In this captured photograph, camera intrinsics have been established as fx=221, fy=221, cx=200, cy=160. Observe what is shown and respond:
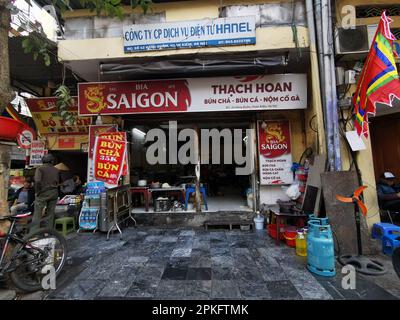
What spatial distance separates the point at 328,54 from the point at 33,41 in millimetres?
5967

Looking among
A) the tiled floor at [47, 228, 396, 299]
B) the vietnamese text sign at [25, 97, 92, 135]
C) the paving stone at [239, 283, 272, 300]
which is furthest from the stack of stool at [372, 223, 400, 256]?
the vietnamese text sign at [25, 97, 92, 135]

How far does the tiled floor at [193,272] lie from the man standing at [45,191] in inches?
38.2

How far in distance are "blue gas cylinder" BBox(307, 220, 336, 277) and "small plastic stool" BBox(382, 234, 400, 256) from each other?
1.63 m

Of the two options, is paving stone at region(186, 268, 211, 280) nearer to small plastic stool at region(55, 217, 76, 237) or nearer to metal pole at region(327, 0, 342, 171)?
metal pole at region(327, 0, 342, 171)

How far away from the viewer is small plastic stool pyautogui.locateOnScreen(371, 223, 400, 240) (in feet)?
14.1

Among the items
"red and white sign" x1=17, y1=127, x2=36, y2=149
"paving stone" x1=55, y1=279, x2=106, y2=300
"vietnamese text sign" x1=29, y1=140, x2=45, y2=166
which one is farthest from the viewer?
"vietnamese text sign" x1=29, y1=140, x2=45, y2=166

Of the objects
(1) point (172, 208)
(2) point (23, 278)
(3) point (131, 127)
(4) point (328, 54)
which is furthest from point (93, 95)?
(4) point (328, 54)

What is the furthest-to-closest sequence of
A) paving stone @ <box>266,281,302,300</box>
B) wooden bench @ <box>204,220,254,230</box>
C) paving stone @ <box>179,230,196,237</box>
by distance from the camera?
wooden bench @ <box>204,220,254,230</box>
paving stone @ <box>179,230,196,237</box>
paving stone @ <box>266,281,302,300</box>

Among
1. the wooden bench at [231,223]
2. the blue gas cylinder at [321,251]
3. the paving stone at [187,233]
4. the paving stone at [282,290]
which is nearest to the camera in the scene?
the paving stone at [282,290]

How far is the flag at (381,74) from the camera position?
3605 millimetres

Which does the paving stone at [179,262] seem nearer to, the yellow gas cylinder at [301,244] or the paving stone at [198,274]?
the paving stone at [198,274]

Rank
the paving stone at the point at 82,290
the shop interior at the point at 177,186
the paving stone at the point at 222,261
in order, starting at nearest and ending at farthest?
the paving stone at the point at 82,290 → the paving stone at the point at 222,261 → the shop interior at the point at 177,186

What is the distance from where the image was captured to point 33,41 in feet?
13.6

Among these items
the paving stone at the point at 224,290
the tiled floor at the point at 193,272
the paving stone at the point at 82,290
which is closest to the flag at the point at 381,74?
the tiled floor at the point at 193,272
